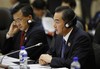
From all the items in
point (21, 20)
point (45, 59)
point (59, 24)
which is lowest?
→ point (45, 59)

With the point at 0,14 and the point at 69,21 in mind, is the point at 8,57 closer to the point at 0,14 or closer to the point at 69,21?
the point at 69,21

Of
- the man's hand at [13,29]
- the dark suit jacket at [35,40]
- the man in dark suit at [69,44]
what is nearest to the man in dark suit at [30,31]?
the dark suit jacket at [35,40]

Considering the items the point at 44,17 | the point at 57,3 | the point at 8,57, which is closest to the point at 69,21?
the point at 8,57

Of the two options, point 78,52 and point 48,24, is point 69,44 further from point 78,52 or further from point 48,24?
point 48,24

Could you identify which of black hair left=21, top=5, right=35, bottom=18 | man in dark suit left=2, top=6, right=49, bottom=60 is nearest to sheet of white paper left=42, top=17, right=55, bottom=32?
man in dark suit left=2, top=6, right=49, bottom=60

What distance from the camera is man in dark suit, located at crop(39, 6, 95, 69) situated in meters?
3.71

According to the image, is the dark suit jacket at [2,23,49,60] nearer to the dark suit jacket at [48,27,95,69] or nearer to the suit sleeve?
the dark suit jacket at [48,27,95,69]

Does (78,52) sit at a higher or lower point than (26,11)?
lower

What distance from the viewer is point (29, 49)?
14.3 feet

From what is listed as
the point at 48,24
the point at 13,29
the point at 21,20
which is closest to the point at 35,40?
the point at 21,20

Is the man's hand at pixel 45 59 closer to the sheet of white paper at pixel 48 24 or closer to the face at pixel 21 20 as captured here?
the face at pixel 21 20

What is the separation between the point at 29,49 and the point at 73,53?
787 millimetres

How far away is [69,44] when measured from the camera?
3.82m

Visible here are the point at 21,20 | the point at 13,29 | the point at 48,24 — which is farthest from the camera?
the point at 48,24
